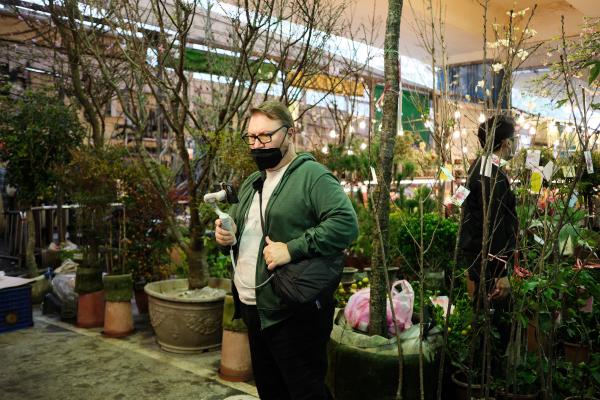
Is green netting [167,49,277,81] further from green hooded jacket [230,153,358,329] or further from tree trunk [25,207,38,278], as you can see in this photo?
tree trunk [25,207,38,278]

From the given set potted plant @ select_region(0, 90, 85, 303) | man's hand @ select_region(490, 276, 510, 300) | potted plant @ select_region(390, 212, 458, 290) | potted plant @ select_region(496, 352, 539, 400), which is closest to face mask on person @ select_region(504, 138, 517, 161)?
man's hand @ select_region(490, 276, 510, 300)

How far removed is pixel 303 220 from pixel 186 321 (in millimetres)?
2464

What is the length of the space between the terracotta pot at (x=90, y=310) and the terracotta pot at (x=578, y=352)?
168 inches

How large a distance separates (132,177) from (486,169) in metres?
3.86

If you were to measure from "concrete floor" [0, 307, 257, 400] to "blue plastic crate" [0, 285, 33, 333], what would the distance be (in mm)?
99

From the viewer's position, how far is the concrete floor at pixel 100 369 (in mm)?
3639

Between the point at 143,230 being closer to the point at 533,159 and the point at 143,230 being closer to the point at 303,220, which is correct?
the point at 303,220

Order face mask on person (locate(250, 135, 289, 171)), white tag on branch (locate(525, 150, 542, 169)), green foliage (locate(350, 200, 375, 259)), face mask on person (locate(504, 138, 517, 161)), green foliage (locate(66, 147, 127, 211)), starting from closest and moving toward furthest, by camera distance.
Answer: face mask on person (locate(250, 135, 289, 171)) → white tag on branch (locate(525, 150, 542, 169)) → face mask on person (locate(504, 138, 517, 161)) → green foliage (locate(66, 147, 127, 211)) → green foliage (locate(350, 200, 375, 259))

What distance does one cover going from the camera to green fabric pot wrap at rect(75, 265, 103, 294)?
5.16m

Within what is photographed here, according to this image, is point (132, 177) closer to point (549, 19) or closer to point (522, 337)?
point (522, 337)

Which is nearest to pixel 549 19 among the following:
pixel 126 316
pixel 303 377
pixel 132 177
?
pixel 132 177

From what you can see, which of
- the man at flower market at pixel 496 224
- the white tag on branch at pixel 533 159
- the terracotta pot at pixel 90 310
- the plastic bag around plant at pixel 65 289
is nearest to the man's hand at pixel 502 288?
the man at flower market at pixel 496 224

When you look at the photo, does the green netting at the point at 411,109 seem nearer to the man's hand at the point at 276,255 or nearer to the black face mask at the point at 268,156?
the black face mask at the point at 268,156

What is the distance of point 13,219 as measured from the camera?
8.23 meters
